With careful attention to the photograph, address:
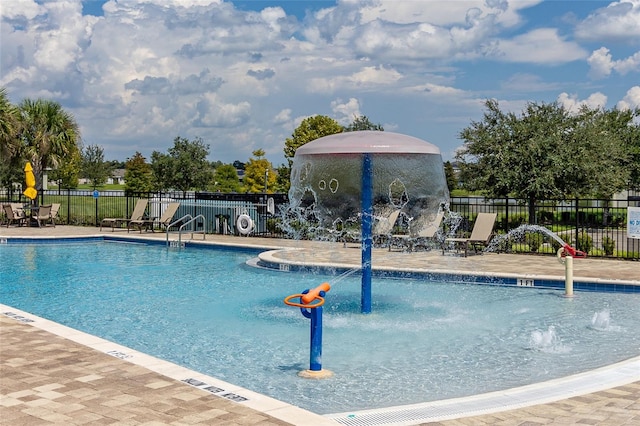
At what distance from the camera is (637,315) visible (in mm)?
10742

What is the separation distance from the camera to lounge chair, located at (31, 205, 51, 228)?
25.5 metres

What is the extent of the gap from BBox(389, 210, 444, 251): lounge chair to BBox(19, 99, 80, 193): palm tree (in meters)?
16.0

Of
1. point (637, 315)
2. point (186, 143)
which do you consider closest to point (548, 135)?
point (637, 315)

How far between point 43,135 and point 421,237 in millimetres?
17224

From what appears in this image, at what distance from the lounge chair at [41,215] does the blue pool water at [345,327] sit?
951 cm

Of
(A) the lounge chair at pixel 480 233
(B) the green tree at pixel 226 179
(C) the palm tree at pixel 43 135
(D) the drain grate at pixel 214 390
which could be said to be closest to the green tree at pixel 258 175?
(B) the green tree at pixel 226 179

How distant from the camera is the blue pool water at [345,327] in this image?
23.7ft

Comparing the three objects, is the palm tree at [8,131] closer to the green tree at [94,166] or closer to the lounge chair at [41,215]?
the lounge chair at [41,215]

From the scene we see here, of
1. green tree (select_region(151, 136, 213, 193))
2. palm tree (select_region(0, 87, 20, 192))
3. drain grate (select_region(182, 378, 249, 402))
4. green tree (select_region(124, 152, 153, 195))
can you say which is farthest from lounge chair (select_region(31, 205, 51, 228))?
green tree (select_region(124, 152, 153, 195))

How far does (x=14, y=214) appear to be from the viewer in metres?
26.1

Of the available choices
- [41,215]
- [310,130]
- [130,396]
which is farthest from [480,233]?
[310,130]

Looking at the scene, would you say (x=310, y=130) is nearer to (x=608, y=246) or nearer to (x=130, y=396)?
(x=608, y=246)

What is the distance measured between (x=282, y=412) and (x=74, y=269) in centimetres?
1228

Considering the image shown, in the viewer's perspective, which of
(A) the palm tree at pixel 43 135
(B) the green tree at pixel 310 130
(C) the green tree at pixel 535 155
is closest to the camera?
(C) the green tree at pixel 535 155
